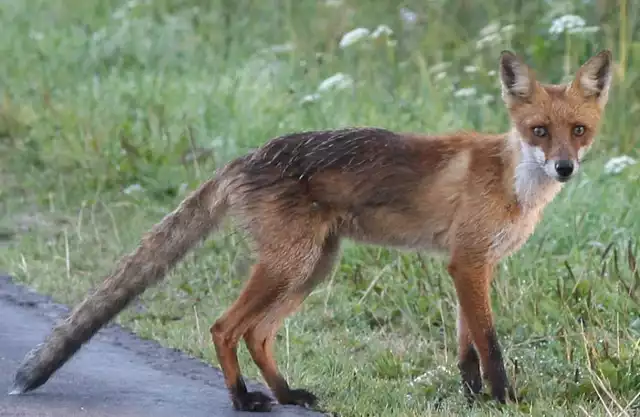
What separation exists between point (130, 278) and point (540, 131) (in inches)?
79.8

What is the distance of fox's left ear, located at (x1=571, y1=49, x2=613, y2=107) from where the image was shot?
5.88 metres

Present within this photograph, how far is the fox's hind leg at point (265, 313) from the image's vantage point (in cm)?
542

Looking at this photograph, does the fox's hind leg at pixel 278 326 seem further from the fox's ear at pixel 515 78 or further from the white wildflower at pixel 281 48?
the white wildflower at pixel 281 48

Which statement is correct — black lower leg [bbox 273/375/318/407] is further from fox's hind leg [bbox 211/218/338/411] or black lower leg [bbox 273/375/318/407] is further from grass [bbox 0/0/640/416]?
grass [bbox 0/0/640/416]

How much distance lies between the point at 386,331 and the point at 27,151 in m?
4.74

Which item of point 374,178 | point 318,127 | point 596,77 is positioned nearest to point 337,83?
point 318,127

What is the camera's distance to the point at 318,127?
10023 mm

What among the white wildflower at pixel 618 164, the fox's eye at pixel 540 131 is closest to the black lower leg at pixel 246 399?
the fox's eye at pixel 540 131

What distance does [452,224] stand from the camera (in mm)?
5883

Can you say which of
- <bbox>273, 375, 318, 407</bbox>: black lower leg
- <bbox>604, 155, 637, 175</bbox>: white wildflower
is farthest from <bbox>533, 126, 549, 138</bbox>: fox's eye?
<bbox>604, 155, 637, 175</bbox>: white wildflower

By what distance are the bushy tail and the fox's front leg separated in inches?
45.8

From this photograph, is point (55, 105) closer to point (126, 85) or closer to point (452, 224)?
point (126, 85)

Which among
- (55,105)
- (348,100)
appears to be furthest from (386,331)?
(55,105)

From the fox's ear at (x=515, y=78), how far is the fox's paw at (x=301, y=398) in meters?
1.75
